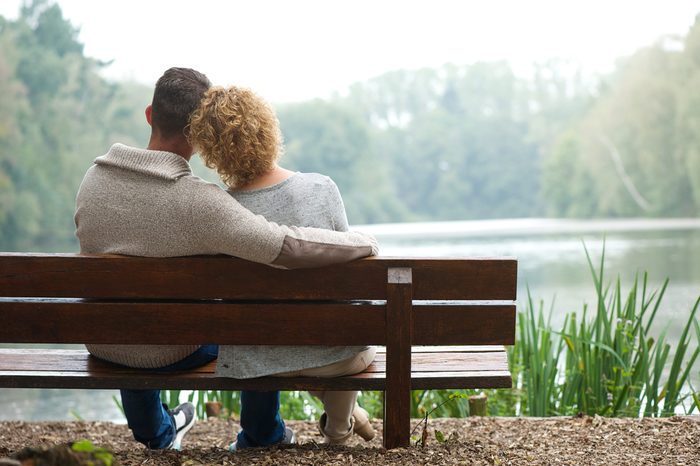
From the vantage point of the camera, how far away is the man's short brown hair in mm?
1877

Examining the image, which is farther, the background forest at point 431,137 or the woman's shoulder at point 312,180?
the background forest at point 431,137

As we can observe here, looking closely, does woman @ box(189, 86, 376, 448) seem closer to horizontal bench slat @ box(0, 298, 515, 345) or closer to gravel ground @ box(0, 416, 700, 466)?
horizontal bench slat @ box(0, 298, 515, 345)

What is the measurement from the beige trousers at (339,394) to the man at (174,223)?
0.45ft

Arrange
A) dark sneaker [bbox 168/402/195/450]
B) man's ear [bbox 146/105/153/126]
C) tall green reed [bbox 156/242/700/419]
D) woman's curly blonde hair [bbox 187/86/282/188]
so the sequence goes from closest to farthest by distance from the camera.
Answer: woman's curly blonde hair [bbox 187/86/282/188]
man's ear [bbox 146/105/153/126]
dark sneaker [bbox 168/402/195/450]
tall green reed [bbox 156/242/700/419]

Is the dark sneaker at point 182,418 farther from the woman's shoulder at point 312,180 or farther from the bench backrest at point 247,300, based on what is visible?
the woman's shoulder at point 312,180

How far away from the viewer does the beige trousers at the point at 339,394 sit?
1.87 m

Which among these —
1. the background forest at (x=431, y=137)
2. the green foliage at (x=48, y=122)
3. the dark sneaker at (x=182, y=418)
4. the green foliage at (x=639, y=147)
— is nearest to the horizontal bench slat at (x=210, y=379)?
the dark sneaker at (x=182, y=418)

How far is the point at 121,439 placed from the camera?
9.11ft

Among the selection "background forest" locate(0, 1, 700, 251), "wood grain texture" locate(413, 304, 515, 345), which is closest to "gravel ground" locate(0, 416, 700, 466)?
"wood grain texture" locate(413, 304, 515, 345)

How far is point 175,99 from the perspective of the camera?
1.88 meters

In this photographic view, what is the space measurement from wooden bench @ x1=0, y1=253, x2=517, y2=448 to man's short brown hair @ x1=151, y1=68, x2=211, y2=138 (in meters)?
0.33

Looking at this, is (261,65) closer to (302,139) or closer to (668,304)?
Answer: (302,139)

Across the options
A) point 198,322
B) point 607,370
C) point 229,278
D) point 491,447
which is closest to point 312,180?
point 229,278

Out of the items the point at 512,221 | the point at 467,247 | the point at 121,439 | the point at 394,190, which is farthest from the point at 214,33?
the point at 121,439
